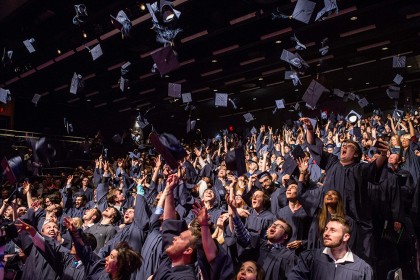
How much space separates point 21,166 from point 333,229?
3.24 metres

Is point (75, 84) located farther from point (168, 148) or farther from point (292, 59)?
point (168, 148)

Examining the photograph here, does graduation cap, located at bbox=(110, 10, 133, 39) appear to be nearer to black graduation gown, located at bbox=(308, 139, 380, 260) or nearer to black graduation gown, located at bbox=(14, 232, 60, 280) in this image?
black graduation gown, located at bbox=(14, 232, 60, 280)

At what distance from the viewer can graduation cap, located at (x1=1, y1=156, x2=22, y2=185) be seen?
3974 millimetres

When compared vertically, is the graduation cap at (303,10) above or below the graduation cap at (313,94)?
above

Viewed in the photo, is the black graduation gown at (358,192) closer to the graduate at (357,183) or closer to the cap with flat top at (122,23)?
the graduate at (357,183)

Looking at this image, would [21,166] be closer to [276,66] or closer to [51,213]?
[51,213]

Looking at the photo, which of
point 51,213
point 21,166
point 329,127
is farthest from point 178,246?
point 329,127

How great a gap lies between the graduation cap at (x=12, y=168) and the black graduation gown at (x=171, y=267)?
6.25 ft

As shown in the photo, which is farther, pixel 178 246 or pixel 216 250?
pixel 178 246

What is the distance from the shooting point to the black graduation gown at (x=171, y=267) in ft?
8.48

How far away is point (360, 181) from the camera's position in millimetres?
3602

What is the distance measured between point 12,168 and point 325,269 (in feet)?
10.6

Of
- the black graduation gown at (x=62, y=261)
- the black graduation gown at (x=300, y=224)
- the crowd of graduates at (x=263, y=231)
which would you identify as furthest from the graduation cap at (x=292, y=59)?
the black graduation gown at (x=62, y=261)

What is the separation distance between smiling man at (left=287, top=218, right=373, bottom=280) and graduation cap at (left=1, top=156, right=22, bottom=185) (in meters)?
2.84
